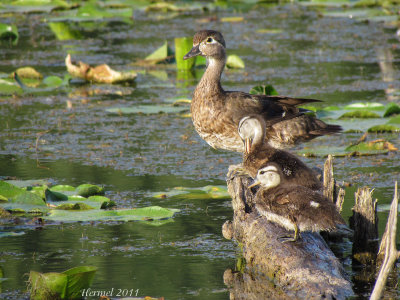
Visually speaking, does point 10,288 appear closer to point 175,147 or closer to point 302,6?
point 175,147

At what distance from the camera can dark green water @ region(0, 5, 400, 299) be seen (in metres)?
5.70

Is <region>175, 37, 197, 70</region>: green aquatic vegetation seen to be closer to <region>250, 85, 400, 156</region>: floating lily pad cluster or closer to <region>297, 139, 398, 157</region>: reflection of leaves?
<region>250, 85, 400, 156</region>: floating lily pad cluster

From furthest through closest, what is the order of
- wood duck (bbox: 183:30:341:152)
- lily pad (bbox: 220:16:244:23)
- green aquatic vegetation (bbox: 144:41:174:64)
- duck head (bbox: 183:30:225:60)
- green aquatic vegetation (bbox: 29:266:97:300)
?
lily pad (bbox: 220:16:244:23) < green aquatic vegetation (bbox: 144:41:174:64) < duck head (bbox: 183:30:225:60) < wood duck (bbox: 183:30:341:152) < green aquatic vegetation (bbox: 29:266:97:300)

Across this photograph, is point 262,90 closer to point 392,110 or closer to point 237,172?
point 392,110

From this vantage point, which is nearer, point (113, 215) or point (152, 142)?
point (113, 215)

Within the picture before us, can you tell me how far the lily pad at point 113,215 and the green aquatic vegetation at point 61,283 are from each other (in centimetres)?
135

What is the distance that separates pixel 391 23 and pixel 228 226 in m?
12.8

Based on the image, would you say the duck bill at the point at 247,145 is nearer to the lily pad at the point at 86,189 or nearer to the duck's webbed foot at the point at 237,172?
the duck's webbed foot at the point at 237,172

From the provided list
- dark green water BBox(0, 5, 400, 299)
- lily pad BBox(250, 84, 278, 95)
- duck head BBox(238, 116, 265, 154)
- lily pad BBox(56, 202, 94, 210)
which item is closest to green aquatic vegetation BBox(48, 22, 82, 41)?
dark green water BBox(0, 5, 400, 299)

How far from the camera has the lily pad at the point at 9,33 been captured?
51.2ft

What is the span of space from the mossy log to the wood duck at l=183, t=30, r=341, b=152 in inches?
46.0

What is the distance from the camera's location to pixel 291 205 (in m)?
5.31

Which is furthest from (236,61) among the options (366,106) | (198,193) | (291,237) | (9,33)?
(291,237)

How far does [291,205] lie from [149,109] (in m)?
5.27
